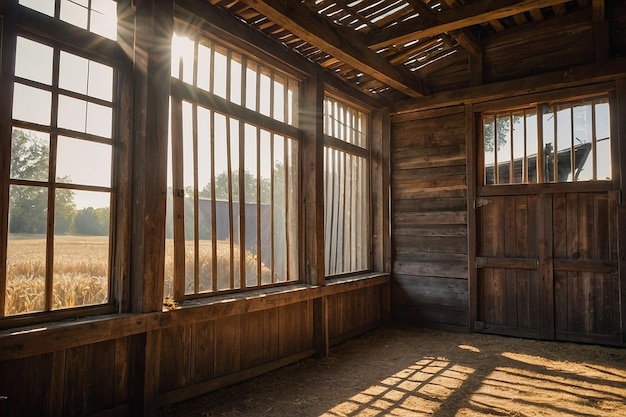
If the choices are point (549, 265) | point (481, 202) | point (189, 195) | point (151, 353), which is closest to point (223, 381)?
point (151, 353)

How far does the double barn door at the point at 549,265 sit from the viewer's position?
482 centimetres

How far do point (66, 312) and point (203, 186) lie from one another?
136 cm

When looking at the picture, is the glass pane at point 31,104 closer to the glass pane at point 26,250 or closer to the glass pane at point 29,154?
the glass pane at point 29,154

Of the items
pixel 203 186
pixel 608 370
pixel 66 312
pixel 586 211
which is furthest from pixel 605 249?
pixel 66 312

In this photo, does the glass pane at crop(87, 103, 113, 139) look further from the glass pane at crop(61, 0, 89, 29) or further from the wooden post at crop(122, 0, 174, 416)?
the glass pane at crop(61, 0, 89, 29)

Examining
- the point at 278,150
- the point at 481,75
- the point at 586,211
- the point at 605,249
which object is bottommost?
the point at 605,249

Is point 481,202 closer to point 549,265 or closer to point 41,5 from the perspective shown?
point 549,265

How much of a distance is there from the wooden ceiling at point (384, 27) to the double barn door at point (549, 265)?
6.44 feet

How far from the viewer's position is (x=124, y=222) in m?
2.92

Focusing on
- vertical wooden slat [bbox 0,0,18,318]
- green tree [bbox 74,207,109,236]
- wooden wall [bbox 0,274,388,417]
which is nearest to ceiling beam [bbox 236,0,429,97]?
vertical wooden slat [bbox 0,0,18,318]

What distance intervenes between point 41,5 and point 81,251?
59.0 inches

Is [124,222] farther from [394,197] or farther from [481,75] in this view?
[481,75]

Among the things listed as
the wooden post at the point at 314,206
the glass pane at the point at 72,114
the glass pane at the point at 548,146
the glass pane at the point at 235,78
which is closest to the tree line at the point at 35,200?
the glass pane at the point at 72,114

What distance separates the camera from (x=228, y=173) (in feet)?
12.4
